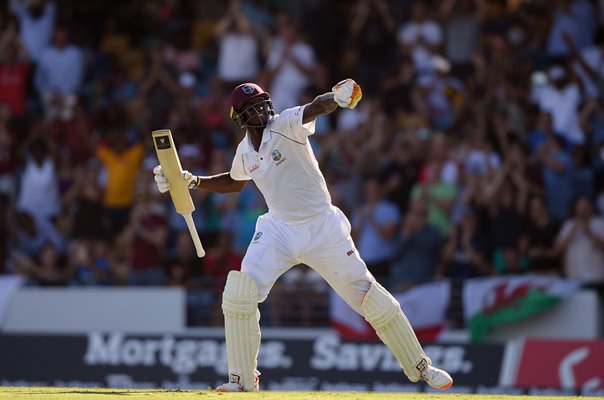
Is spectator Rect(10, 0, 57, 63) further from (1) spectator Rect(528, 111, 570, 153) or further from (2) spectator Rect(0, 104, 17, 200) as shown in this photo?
(1) spectator Rect(528, 111, 570, 153)

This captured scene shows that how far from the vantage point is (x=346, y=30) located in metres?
17.6

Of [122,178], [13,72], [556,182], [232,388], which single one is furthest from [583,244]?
[13,72]

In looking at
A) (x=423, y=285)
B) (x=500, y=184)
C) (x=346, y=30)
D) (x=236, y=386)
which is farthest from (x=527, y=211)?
(x=236, y=386)

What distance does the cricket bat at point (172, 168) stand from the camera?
9375 millimetres

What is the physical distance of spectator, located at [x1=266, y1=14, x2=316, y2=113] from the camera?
16.4 meters

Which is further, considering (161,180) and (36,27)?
(36,27)

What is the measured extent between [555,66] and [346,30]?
310 centimetres

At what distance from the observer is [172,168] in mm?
9469

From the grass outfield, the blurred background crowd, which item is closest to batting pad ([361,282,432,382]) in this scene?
the grass outfield

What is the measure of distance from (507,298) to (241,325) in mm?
5378

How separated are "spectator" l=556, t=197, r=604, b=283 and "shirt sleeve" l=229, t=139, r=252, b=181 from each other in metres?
5.45

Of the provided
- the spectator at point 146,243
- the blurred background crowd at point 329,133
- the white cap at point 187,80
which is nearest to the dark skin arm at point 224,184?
the blurred background crowd at point 329,133

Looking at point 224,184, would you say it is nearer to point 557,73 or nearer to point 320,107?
point 320,107

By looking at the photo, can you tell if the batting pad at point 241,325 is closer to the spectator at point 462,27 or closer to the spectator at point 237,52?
the spectator at point 462,27
